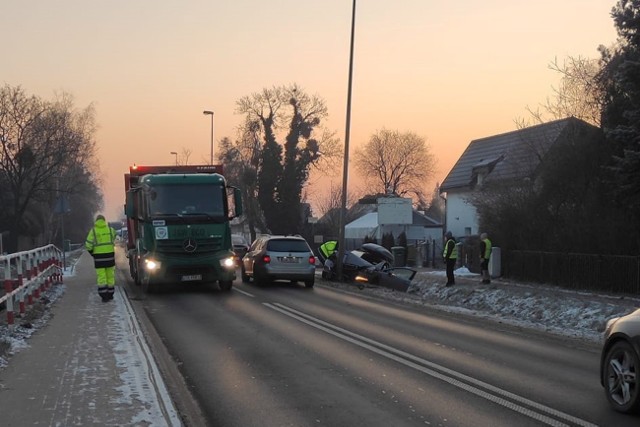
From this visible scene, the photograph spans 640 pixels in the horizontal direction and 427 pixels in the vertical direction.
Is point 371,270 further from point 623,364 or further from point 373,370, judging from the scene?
point 623,364

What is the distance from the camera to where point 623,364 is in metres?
6.41

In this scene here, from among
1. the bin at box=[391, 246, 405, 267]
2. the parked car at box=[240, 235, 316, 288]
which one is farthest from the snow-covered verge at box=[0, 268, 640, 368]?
the bin at box=[391, 246, 405, 267]

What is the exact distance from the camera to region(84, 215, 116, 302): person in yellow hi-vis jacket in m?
15.4

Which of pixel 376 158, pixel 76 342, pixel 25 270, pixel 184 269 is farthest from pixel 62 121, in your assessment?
pixel 376 158

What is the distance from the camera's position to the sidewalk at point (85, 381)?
588cm

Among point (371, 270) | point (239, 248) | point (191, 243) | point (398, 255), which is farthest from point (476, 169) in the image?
point (191, 243)

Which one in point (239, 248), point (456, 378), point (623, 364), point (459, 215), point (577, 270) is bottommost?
point (456, 378)

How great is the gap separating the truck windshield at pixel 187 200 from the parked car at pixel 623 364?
1277 cm

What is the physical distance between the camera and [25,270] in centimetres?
1327

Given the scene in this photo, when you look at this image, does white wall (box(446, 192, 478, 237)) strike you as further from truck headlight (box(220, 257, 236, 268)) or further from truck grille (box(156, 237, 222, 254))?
truck grille (box(156, 237, 222, 254))

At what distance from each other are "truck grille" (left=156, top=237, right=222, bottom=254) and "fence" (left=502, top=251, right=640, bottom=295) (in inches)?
392

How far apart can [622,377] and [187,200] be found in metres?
13.3

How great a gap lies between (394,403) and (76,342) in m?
5.25

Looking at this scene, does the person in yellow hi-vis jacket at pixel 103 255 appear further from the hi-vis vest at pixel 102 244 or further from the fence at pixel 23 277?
the fence at pixel 23 277
